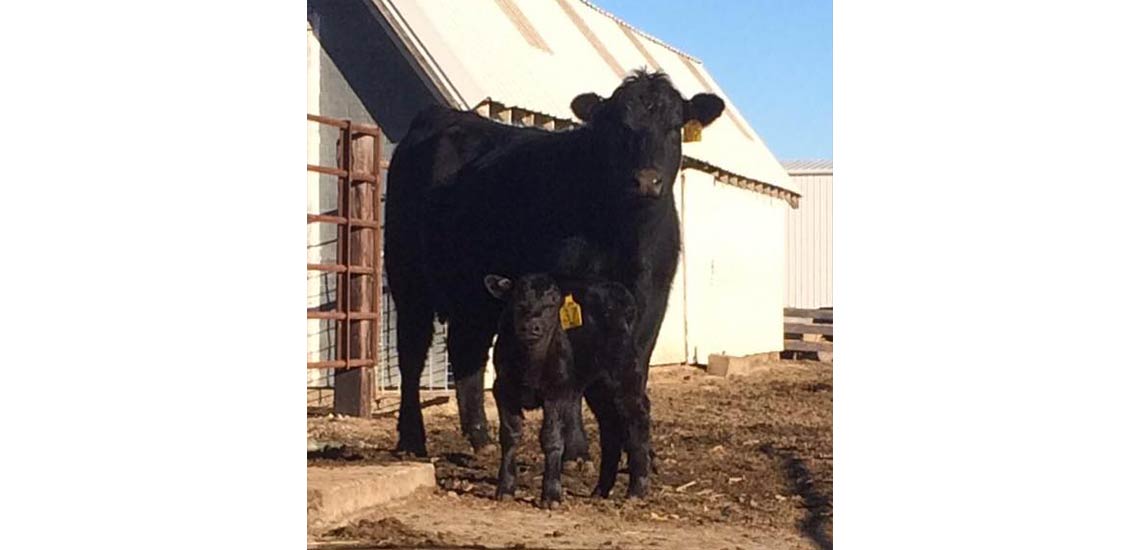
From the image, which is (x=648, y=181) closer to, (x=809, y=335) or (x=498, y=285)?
(x=498, y=285)

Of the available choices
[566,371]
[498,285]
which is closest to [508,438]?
[566,371]

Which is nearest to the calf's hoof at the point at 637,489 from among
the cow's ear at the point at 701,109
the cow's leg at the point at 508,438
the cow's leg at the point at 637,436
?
the cow's leg at the point at 637,436

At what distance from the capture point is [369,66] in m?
6.19

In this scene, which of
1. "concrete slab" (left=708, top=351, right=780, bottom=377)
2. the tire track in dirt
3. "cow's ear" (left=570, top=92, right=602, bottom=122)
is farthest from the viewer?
"concrete slab" (left=708, top=351, right=780, bottom=377)

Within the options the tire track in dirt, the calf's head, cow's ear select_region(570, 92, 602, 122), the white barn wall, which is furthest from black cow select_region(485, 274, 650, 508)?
cow's ear select_region(570, 92, 602, 122)

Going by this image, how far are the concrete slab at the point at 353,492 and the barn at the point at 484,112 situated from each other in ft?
1.20

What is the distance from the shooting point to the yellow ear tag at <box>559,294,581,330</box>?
18.9 feet

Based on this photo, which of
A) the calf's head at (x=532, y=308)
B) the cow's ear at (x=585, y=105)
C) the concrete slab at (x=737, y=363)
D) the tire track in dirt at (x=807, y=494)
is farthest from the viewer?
the concrete slab at (x=737, y=363)

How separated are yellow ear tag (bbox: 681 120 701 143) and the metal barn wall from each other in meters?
0.41

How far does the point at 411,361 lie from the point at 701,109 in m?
1.41

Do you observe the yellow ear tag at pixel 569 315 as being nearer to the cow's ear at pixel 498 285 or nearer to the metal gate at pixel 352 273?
the cow's ear at pixel 498 285

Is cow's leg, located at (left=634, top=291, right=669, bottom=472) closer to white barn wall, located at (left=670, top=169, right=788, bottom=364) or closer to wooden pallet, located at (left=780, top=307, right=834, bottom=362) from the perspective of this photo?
white barn wall, located at (left=670, top=169, right=788, bottom=364)

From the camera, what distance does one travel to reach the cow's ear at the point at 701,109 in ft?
19.4
